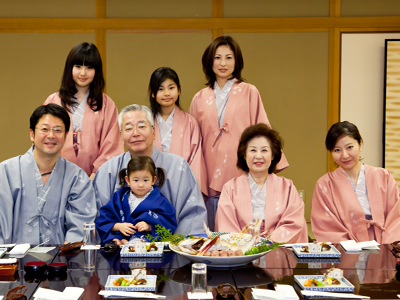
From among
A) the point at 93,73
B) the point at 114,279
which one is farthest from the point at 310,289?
the point at 93,73

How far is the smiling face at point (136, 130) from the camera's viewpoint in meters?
2.92

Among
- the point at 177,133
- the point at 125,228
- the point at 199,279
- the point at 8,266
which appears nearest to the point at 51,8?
the point at 177,133

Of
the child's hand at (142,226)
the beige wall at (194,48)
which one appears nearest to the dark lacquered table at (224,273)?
the child's hand at (142,226)

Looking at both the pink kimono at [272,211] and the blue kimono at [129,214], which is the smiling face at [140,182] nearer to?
the blue kimono at [129,214]

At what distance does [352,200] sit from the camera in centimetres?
307

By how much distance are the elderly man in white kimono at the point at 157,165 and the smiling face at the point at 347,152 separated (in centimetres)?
103

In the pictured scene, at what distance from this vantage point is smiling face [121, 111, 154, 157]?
115 inches

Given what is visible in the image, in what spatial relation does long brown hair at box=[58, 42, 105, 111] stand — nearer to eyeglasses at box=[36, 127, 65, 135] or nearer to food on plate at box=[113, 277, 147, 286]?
eyeglasses at box=[36, 127, 65, 135]

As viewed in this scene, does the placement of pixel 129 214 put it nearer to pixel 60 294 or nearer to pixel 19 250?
pixel 19 250

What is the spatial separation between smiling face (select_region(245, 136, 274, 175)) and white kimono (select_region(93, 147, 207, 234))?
0.42 meters

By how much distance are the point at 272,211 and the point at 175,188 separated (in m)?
0.66

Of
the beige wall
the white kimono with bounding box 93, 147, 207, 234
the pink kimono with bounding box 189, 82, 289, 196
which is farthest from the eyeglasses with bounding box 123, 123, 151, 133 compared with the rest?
the beige wall

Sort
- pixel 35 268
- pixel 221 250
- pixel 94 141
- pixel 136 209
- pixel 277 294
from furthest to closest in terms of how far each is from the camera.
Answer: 1. pixel 94 141
2. pixel 136 209
3. pixel 221 250
4. pixel 35 268
5. pixel 277 294

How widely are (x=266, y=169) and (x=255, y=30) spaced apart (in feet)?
9.96
